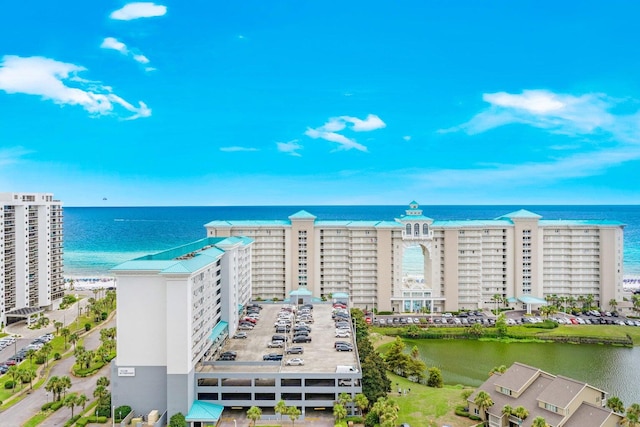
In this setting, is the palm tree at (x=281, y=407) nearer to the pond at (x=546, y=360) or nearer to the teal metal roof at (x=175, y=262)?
the teal metal roof at (x=175, y=262)

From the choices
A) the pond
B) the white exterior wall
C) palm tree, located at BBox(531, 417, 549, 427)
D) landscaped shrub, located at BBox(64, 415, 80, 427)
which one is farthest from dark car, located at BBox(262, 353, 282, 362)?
palm tree, located at BBox(531, 417, 549, 427)

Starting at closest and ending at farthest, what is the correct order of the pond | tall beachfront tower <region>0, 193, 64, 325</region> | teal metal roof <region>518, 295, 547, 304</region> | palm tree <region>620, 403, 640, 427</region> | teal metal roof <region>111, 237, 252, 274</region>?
palm tree <region>620, 403, 640, 427</region>, teal metal roof <region>111, 237, 252, 274</region>, the pond, tall beachfront tower <region>0, 193, 64, 325</region>, teal metal roof <region>518, 295, 547, 304</region>

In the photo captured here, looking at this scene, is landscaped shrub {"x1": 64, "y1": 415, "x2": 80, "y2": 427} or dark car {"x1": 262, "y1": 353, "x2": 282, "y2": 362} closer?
landscaped shrub {"x1": 64, "y1": 415, "x2": 80, "y2": 427}

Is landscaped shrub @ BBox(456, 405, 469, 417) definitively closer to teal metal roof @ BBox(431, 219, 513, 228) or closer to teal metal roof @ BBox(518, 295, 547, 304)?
teal metal roof @ BBox(518, 295, 547, 304)

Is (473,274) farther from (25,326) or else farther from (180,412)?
(25,326)

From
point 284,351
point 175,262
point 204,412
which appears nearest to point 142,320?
point 175,262

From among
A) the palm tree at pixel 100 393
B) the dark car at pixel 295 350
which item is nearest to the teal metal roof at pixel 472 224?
the dark car at pixel 295 350
